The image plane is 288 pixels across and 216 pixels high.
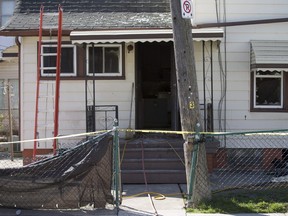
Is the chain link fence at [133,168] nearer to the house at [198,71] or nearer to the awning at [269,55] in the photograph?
the house at [198,71]

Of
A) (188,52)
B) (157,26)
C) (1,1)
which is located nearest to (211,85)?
(157,26)

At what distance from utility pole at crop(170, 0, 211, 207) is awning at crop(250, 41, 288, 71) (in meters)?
3.64

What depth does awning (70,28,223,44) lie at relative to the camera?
Answer: 9.71m

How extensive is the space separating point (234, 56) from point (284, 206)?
4775mm

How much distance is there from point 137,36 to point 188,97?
9.68ft

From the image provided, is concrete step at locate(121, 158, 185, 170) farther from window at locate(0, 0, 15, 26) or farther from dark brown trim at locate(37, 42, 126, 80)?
window at locate(0, 0, 15, 26)

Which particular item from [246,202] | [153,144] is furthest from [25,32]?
[246,202]

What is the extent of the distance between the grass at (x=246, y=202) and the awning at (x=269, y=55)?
3.21 metres

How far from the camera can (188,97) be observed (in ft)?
23.8

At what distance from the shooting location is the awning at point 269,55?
10367 millimetres

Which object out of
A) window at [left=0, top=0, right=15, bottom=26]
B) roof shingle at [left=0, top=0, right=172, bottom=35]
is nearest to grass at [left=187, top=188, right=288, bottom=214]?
roof shingle at [left=0, top=0, right=172, bottom=35]

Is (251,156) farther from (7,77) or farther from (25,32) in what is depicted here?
(7,77)

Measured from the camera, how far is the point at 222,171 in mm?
10352

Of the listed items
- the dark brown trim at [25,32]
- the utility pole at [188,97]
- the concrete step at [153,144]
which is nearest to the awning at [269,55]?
the concrete step at [153,144]
